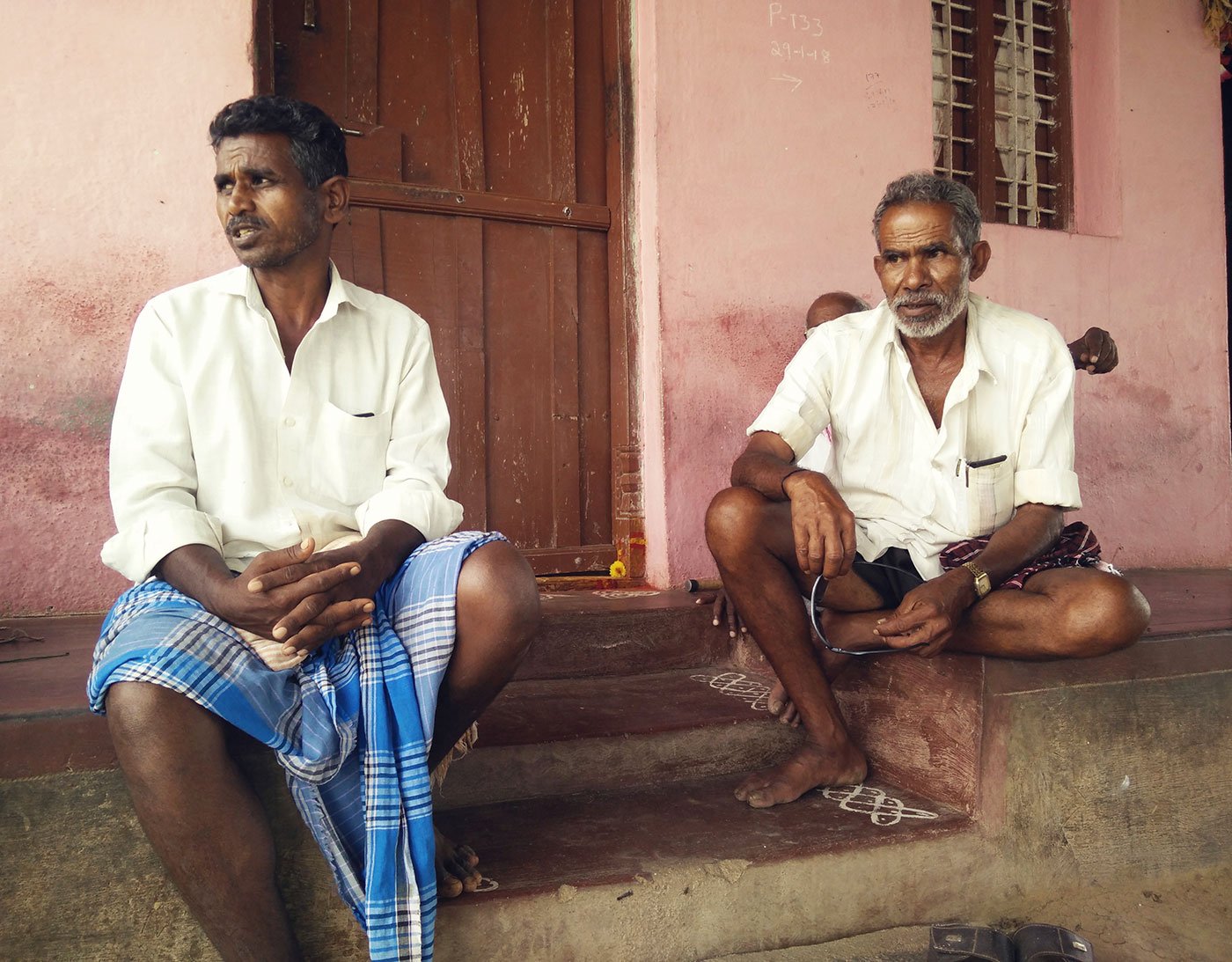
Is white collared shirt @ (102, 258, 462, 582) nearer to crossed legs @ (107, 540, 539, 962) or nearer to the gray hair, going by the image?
crossed legs @ (107, 540, 539, 962)

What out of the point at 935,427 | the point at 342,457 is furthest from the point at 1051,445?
the point at 342,457

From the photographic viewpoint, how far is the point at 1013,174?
15.1 ft

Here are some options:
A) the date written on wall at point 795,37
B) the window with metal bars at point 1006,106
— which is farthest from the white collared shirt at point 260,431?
the window with metal bars at point 1006,106

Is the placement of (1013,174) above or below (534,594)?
above

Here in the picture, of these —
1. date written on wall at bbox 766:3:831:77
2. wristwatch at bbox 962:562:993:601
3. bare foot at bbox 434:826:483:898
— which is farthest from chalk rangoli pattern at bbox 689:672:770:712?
date written on wall at bbox 766:3:831:77

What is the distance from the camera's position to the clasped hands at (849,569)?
2121 millimetres

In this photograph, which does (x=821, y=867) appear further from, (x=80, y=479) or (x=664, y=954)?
(x=80, y=479)

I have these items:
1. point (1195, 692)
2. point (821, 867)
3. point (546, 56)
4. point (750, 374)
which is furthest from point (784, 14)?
point (821, 867)

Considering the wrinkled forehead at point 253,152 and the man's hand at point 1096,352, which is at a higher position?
the wrinkled forehead at point 253,152

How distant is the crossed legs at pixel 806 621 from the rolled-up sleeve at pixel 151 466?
1220 mm

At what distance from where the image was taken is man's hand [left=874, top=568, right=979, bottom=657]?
6.95 ft

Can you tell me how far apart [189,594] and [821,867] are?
4.59ft

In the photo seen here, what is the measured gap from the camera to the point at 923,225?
255 cm

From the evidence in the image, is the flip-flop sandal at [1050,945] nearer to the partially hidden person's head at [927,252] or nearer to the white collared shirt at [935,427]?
the white collared shirt at [935,427]
